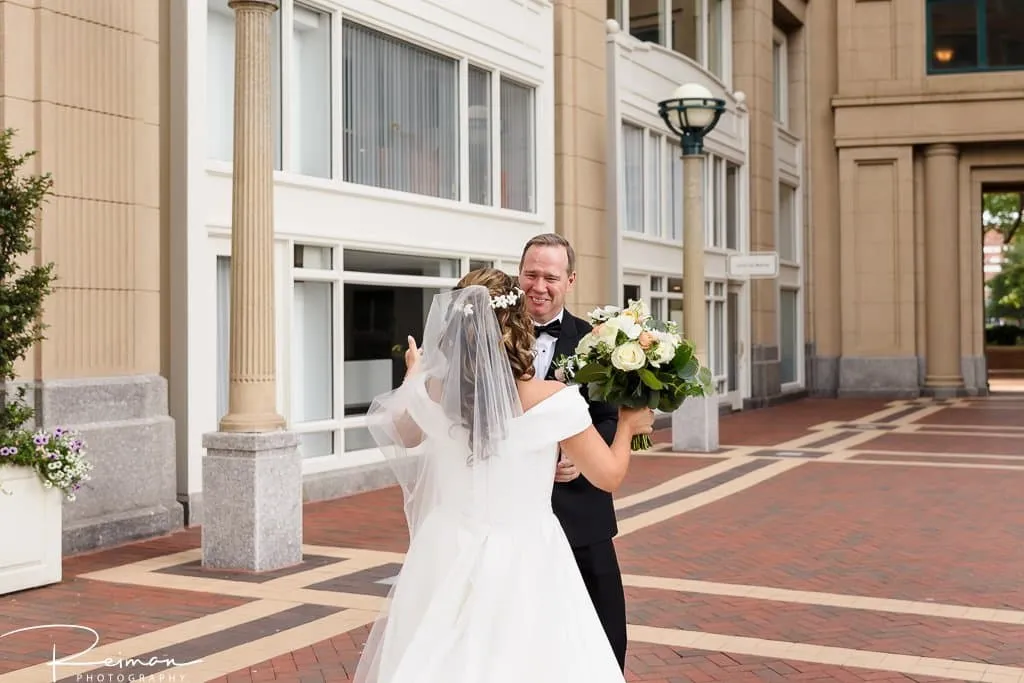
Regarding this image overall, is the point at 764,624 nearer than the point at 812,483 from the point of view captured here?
Yes

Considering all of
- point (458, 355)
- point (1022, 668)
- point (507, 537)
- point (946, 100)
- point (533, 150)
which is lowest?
point (1022, 668)

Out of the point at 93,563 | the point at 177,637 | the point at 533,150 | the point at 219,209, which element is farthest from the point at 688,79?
the point at 177,637

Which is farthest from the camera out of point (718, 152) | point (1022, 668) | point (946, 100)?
point (946, 100)

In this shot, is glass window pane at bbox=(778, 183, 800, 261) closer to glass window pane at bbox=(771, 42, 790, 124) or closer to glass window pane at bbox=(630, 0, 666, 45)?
glass window pane at bbox=(771, 42, 790, 124)

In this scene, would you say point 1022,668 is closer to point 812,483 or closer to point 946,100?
point 812,483

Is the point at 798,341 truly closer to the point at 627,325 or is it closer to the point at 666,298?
the point at 666,298

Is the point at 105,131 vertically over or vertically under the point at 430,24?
under

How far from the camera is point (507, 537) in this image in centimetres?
389

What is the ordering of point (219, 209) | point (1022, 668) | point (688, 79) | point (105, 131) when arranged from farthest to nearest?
point (688, 79)
point (219, 209)
point (105, 131)
point (1022, 668)

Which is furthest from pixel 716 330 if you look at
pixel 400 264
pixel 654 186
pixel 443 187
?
pixel 400 264

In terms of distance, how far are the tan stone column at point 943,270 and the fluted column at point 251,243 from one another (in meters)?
23.1

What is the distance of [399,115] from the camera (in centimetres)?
1352

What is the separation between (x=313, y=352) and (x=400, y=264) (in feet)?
5.92

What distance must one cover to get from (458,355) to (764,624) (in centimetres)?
377
